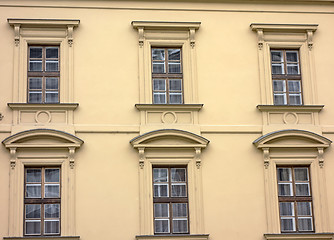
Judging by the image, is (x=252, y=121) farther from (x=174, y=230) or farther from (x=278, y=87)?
(x=174, y=230)

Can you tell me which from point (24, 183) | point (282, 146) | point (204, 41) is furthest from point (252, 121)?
point (24, 183)

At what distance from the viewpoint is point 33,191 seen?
1672 cm

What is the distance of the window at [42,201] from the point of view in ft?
54.1

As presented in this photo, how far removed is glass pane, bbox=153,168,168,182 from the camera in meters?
17.1

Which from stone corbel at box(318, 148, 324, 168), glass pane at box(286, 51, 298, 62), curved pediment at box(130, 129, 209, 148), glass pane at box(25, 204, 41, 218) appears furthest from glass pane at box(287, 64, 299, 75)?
glass pane at box(25, 204, 41, 218)

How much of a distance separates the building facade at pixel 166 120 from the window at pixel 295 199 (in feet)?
0.08

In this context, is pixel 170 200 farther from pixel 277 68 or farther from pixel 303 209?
pixel 277 68

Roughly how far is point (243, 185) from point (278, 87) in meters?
2.71

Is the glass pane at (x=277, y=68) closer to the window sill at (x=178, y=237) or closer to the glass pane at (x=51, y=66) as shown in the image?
the window sill at (x=178, y=237)

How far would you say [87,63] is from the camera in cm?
1755

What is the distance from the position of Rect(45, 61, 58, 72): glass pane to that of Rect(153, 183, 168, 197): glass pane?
3.73 meters

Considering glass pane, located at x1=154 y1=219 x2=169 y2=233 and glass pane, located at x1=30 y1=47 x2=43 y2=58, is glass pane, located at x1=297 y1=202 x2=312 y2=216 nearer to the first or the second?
glass pane, located at x1=154 y1=219 x2=169 y2=233

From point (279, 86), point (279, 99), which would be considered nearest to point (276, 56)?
point (279, 86)

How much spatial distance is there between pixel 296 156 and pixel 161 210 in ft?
11.5
